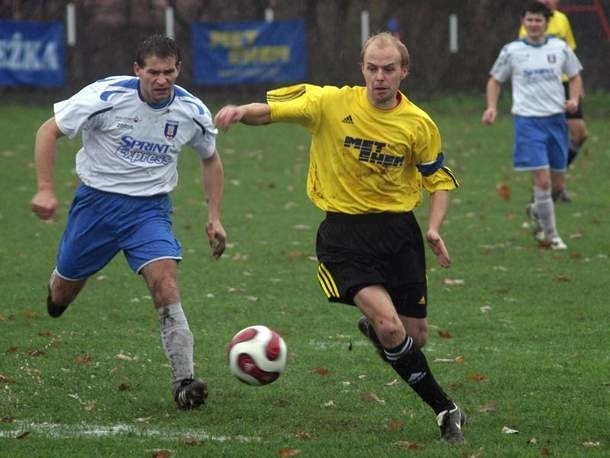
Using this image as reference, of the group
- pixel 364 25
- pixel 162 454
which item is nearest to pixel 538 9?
pixel 162 454

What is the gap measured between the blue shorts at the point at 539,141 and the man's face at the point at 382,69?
6.35m

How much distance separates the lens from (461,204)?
16766mm

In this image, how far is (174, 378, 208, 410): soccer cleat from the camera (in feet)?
23.6

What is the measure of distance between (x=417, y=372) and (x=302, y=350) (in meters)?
2.34

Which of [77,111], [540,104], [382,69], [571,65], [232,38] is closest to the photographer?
[382,69]

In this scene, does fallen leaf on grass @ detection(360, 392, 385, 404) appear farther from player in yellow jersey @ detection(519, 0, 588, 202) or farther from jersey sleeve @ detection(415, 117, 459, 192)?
player in yellow jersey @ detection(519, 0, 588, 202)

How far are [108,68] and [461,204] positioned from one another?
14.1m

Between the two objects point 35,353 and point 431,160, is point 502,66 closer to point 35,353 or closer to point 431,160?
point 35,353

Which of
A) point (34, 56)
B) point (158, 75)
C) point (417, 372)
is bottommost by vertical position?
point (34, 56)

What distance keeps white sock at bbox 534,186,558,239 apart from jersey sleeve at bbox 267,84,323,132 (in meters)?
6.37

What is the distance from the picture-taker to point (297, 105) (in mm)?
6898

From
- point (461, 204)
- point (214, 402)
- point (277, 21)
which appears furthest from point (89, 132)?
point (277, 21)

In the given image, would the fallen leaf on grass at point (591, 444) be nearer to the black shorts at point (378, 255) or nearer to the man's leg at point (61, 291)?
the black shorts at point (378, 255)

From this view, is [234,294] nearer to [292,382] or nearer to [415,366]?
[292,382]
